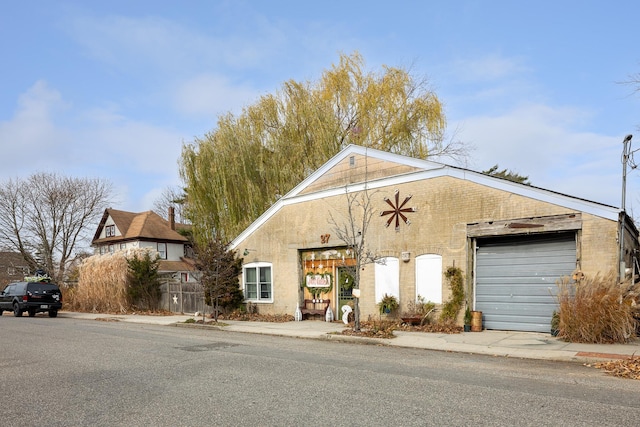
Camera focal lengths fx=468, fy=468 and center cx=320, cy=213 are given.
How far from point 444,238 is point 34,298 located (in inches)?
855

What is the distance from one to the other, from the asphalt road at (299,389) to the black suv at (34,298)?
49.5 feet

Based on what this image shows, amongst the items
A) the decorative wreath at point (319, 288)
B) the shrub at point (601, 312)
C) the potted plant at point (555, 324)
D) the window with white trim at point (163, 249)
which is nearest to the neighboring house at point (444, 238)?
the decorative wreath at point (319, 288)

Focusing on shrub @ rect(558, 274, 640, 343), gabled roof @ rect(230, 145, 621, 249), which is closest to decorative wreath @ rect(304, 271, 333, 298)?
gabled roof @ rect(230, 145, 621, 249)

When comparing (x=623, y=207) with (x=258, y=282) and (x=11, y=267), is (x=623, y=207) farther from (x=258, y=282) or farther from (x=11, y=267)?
(x=11, y=267)

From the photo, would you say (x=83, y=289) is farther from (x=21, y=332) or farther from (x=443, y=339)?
(x=443, y=339)

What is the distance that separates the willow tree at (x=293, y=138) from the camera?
24.2 m

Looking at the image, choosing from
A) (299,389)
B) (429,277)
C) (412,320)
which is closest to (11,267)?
(412,320)

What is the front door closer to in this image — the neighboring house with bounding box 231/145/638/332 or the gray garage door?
the neighboring house with bounding box 231/145/638/332

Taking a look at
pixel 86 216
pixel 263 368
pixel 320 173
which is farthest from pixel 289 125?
pixel 86 216

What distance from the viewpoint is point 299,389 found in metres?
7.05

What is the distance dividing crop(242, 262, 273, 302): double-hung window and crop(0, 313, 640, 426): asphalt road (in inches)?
339

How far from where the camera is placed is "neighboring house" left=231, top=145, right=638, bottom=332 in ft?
42.1

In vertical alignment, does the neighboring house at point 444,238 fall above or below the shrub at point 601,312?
above

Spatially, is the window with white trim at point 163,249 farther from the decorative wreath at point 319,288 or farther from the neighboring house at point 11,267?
the decorative wreath at point 319,288
